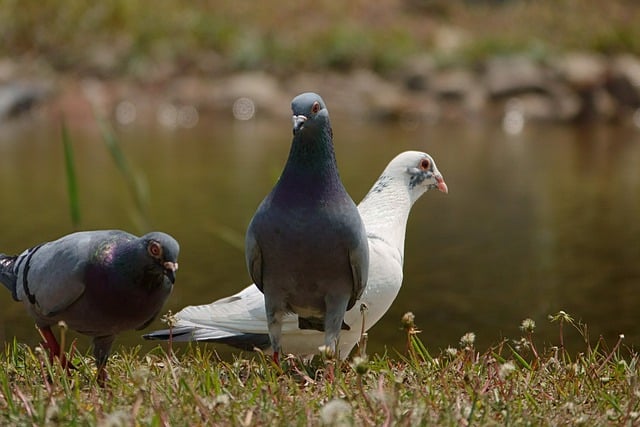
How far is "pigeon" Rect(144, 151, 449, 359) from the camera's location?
4531 mm

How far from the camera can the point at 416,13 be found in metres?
31.3

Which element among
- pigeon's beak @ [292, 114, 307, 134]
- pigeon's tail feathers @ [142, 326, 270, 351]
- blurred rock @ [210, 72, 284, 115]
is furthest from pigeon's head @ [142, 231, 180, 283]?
blurred rock @ [210, 72, 284, 115]

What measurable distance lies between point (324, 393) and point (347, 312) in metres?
1.03

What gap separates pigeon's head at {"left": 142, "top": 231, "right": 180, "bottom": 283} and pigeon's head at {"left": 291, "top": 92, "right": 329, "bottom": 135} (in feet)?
1.88

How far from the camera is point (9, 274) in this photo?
13.2ft

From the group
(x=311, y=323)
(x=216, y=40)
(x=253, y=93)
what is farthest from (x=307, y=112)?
(x=216, y=40)

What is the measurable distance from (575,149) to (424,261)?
8.56 metres

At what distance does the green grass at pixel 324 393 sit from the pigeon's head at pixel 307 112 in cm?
79

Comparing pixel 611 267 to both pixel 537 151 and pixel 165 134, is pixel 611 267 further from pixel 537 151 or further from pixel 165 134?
pixel 165 134

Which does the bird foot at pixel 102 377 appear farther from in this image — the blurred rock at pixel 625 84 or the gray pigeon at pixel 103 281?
the blurred rock at pixel 625 84

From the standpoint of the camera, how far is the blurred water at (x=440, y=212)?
282 inches

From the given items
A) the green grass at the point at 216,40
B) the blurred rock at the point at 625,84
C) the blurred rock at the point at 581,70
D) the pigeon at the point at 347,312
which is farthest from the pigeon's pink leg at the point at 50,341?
the green grass at the point at 216,40

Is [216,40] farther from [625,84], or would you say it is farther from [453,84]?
[625,84]

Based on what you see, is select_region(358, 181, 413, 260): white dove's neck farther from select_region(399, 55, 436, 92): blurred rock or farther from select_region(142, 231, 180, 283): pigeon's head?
select_region(399, 55, 436, 92): blurred rock
